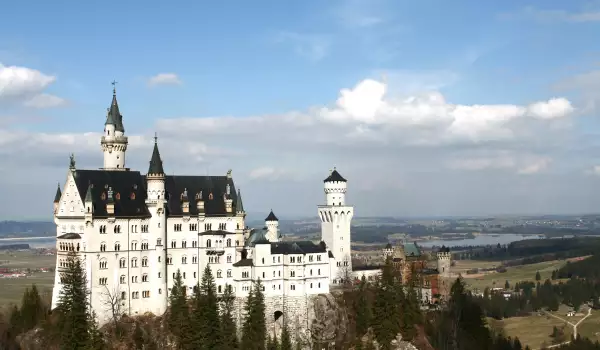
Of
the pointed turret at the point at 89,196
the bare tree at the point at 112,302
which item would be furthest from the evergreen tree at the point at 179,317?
the pointed turret at the point at 89,196

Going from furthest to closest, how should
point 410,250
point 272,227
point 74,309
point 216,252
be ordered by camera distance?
1. point 410,250
2. point 272,227
3. point 216,252
4. point 74,309

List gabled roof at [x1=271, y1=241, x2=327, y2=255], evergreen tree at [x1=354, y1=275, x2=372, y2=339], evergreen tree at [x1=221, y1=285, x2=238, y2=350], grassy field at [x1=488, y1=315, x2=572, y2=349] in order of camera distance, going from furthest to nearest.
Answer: grassy field at [x1=488, y1=315, x2=572, y2=349] < gabled roof at [x1=271, y1=241, x2=327, y2=255] < evergreen tree at [x1=354, y1=275, x2=372, y2=339] < evergreen tree at [x1=221, y1=285, x2=238, y2=350]

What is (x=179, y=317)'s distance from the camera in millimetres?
86188

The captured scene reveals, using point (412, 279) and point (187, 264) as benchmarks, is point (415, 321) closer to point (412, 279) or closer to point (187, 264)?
point (412, 279)

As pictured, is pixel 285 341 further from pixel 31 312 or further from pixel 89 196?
pixel 31 312

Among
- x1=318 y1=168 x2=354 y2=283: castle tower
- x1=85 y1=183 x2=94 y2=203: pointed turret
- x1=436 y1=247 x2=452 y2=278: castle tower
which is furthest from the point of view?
x1=436 y1=247 x2=452 y2=278: castle tower

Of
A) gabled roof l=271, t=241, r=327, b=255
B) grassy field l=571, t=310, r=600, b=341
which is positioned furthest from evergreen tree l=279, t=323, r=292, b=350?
grassy field l=571, t=310, r=600, b=341

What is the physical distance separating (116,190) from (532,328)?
3950 inches

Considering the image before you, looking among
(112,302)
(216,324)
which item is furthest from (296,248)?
(112,302)

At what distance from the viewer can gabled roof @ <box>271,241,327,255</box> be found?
322 feet

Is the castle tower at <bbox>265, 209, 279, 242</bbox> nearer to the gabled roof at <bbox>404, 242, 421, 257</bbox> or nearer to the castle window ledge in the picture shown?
the castle window ledge

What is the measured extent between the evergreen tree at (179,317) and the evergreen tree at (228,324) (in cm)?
427

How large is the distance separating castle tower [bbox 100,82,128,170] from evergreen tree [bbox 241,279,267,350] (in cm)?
2621

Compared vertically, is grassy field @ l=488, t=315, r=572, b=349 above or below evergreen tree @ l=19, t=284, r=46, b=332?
below
